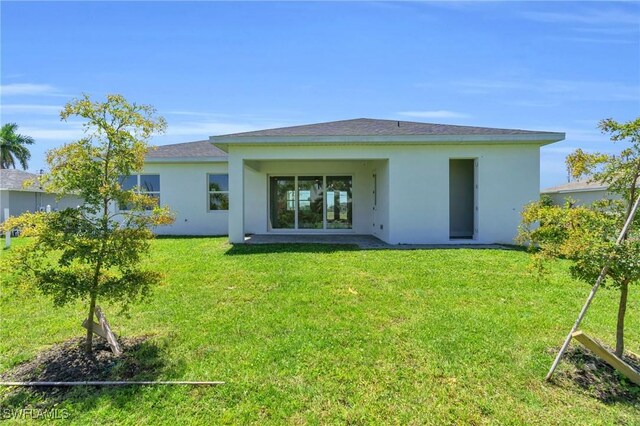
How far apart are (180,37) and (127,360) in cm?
773

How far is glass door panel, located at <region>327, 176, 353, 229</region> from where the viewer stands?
14617mm

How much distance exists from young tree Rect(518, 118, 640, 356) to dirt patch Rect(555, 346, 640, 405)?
0.28 meters

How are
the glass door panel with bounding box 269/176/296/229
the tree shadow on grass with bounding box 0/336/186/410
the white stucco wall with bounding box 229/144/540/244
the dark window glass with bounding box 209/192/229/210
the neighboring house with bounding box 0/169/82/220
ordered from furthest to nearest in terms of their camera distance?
the neighboring house with bounding box 0/169/82/220
the dark window glass with bounding box 209/192/229/210
the glass door panel with bounding box 269/176/296/229
the white stucco wall with bounding box 229/144/540/244
the tree shadow on grass with bounding box 0/336/186/410

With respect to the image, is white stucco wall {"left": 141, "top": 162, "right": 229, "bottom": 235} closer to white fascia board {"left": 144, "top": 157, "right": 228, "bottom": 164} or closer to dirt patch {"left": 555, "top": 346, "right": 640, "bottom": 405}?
white fascia board {"left": 144, "top": 157, "right": 228, "bottom": 164}

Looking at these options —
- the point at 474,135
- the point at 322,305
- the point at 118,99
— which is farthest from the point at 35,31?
the point at 474,135

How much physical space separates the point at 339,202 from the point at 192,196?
6.33 meters

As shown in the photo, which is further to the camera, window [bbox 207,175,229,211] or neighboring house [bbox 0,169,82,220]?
neighboring house [bbox 0,169,82,220]

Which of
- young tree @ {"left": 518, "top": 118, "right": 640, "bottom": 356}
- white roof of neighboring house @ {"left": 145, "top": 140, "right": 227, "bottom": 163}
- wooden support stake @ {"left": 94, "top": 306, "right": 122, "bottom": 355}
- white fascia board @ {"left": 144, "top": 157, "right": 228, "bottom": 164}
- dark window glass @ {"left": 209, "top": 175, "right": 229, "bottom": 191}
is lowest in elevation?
wooden support stake @ {"left": 94, "top": 306, "right": 122, "bottom": 355}

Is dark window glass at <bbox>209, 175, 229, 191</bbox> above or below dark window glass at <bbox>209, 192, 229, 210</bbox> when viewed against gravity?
above

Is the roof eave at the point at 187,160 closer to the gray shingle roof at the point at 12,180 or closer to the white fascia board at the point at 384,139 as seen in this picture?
the white fascia board at the point at 384,139

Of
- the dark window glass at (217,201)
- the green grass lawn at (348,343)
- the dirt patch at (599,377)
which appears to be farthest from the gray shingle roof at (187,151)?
the dirt patch at (599,377)

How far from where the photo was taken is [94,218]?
3689 mm

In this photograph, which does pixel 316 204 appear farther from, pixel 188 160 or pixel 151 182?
pixel 151 182

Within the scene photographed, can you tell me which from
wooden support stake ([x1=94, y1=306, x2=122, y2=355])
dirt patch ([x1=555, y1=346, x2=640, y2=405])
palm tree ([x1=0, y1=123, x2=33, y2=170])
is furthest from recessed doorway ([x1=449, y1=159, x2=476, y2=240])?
palm tree ([x1=0, y1=123, x2=33, y2=170])
